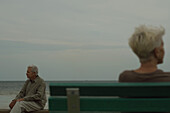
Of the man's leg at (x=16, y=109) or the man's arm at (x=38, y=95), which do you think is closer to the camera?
the man's leg at (x=16, y=109)

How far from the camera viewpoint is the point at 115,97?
2307 mm

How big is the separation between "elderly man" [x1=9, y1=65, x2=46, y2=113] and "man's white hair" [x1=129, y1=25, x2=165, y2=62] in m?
4.10

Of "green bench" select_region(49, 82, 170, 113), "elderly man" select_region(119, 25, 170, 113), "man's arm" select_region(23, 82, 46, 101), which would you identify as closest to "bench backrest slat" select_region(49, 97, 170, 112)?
"green bench" select_region(49, 82, 170, 113)

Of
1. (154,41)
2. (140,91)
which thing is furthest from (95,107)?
(154,41)

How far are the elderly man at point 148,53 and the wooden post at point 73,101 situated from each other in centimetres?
51

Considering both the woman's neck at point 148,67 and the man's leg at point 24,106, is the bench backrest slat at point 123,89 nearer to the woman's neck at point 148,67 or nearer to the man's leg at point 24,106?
the woman's neck at point 148,67

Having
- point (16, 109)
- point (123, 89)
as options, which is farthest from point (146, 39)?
point (16, 109)

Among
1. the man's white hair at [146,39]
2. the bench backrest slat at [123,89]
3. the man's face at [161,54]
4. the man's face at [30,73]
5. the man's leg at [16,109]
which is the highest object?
the man's white hair at [146,39]

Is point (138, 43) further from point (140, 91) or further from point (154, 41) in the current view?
point (140, 91)

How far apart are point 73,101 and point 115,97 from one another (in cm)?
31

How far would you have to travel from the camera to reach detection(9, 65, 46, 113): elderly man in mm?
6246

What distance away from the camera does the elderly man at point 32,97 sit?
625cm

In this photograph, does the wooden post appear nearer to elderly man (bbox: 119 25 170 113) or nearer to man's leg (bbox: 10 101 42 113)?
elderly man (bbox: 119 25 170 113)

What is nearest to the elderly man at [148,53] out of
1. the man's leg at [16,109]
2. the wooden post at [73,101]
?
the wooden post at [73,101]
